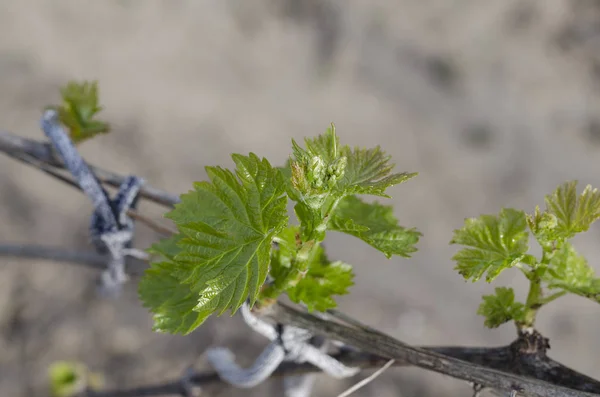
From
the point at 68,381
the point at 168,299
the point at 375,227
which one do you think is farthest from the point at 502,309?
the point at 68,381

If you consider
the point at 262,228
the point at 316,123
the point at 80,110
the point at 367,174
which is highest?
the point at 316,123

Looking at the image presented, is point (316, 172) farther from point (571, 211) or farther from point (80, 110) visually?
point (80, 110)

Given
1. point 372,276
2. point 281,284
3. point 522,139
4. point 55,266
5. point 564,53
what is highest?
point 564,53

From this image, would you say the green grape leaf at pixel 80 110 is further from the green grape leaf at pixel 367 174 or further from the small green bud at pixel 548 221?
the small green bud at pixel 548 221

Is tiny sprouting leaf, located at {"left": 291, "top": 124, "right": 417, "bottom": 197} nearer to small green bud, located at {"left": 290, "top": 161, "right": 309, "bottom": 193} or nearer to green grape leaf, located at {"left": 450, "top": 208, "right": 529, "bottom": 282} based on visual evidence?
small green bud, located at {"left": 290, "top": 161, "right": 309, "bottom": 193}

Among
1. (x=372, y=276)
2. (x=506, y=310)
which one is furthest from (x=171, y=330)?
(x=372, y=276)

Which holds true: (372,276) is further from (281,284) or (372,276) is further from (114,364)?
(281,284)
